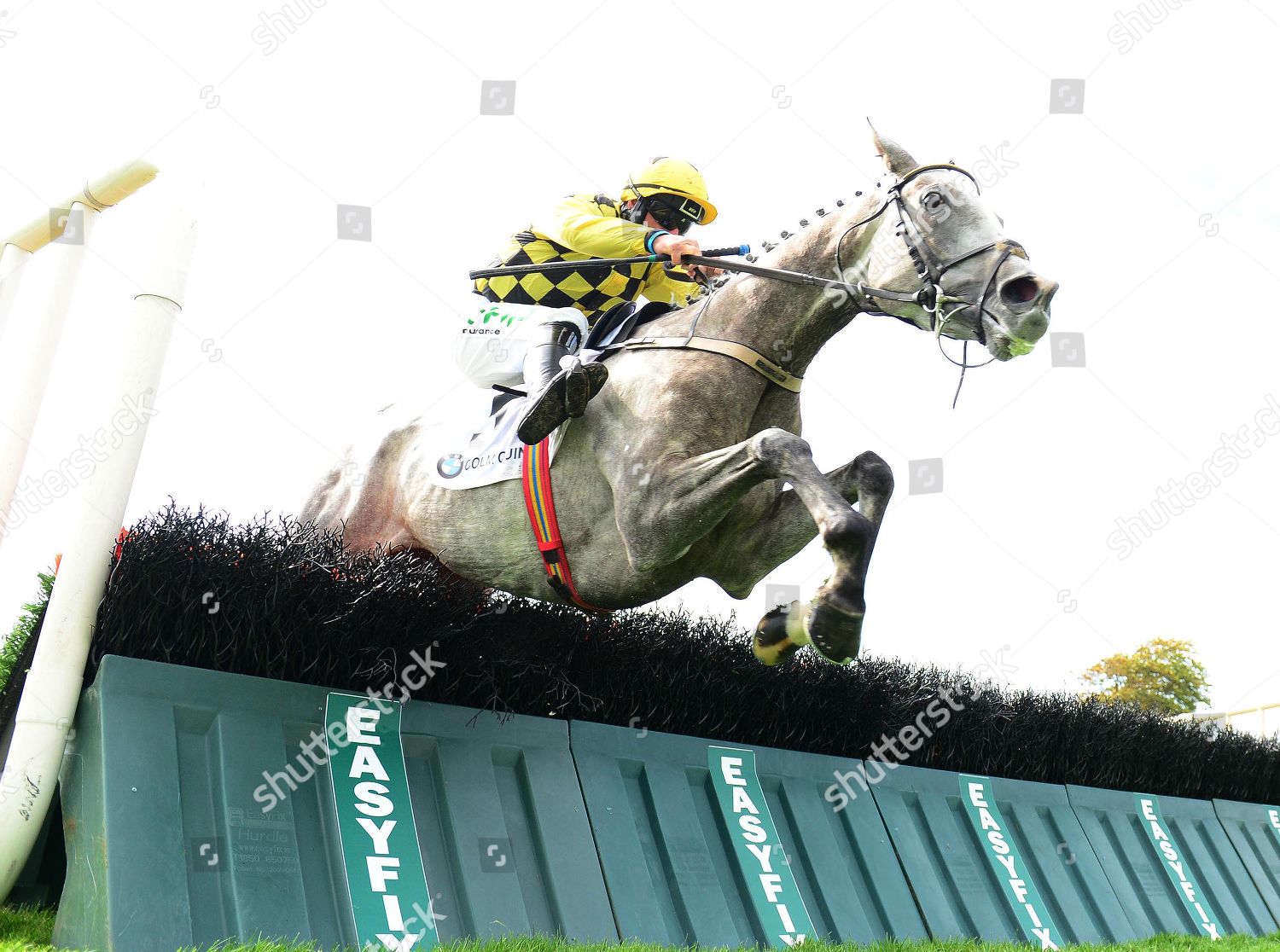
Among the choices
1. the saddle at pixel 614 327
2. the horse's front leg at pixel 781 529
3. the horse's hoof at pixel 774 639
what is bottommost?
the horse's hoof at pixel 774 639

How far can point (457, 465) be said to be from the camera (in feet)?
14.2

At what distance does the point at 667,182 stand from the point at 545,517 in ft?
4.52

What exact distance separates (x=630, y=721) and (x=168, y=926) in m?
1.99

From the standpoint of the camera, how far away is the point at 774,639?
11.2 feet

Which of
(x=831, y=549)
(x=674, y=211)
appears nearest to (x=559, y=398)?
(x=674, y=211)

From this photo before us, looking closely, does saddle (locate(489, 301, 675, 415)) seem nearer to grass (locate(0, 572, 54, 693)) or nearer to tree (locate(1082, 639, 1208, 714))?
grass (locate(0, 572, 54, 693))

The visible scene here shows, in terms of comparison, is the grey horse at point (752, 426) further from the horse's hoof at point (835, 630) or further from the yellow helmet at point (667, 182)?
the yellow helmet at point (667, 182)

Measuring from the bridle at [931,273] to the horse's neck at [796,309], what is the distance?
0.09 meters

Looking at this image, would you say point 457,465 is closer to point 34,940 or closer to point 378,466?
point 378,466

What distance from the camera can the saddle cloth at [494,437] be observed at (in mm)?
4098

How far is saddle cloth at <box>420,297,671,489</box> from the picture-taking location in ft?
13.4

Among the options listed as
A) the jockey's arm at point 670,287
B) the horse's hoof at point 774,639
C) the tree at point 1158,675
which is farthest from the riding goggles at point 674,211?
the tree at point 1158,675

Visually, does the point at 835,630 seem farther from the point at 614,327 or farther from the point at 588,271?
the point at 588,271

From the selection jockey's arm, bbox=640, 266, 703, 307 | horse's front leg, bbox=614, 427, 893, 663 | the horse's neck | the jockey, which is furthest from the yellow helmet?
horse's front leg, bbox=614, 427, 893, 663
